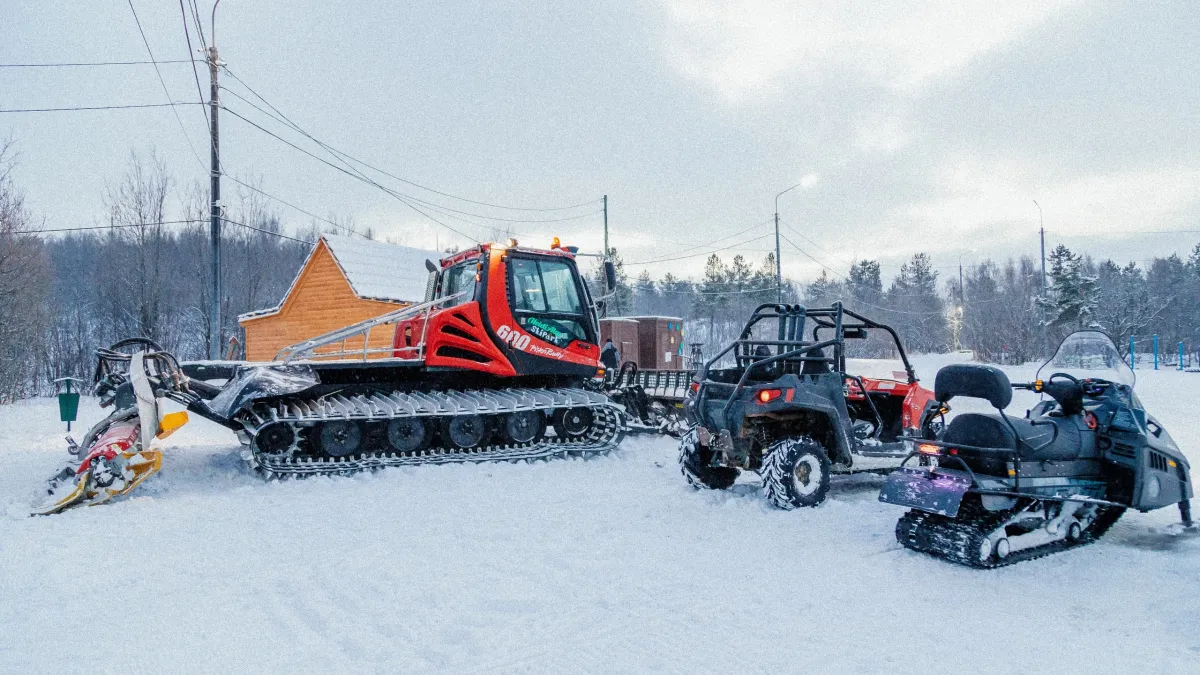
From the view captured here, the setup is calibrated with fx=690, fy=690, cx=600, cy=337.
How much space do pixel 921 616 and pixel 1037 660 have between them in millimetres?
Answer: 573

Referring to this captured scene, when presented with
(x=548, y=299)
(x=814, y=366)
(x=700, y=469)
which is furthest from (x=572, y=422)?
(x=814, y=366)

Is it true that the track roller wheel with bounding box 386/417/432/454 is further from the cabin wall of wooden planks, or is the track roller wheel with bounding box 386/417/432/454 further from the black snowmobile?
the cabin wall of wooden planks

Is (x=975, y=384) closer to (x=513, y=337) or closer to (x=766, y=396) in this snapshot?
(x=766, y=396)

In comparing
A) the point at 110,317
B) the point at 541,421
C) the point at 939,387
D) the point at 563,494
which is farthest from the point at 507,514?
the point at 110,317

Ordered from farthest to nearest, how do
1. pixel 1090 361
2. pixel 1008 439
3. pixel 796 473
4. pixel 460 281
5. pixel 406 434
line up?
pixel 460 281
pixel 406 434
pixel 796 473
pixel 1090 361
pixel 1008 439

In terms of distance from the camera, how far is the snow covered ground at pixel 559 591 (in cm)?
307

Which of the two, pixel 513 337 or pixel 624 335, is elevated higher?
pixel 624 335

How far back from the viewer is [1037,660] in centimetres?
299

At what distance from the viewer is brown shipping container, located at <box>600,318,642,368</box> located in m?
23.1

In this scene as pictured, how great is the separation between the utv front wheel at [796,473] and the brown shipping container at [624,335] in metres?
17.0

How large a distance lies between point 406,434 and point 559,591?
478cm

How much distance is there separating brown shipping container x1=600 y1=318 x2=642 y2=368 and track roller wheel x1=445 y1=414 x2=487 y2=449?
14621 mm

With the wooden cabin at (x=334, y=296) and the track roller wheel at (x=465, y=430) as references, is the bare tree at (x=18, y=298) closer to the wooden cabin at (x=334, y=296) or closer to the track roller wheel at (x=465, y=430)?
the wooden cabin at (x=334, y=296)

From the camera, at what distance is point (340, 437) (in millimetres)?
7957
